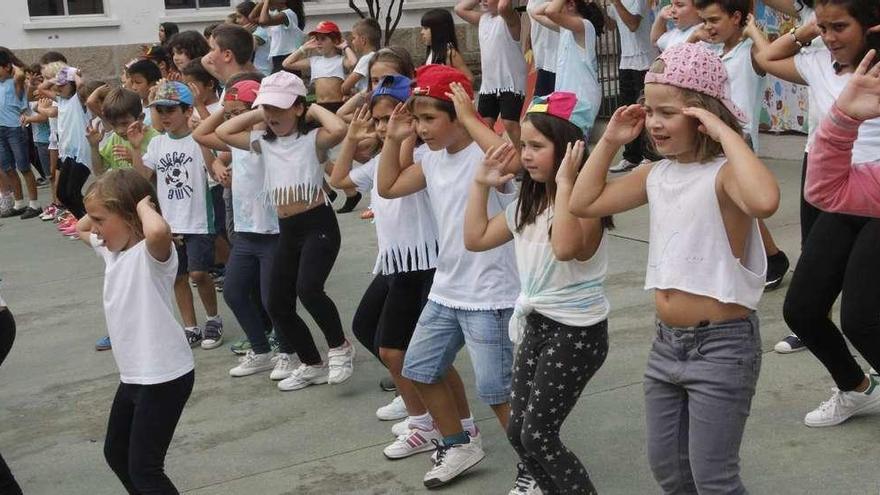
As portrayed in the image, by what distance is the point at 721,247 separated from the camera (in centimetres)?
330

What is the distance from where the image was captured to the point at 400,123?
4723 millimetres

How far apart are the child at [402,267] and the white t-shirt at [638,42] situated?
18.4 ft

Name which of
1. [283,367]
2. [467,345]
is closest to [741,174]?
[467,345]

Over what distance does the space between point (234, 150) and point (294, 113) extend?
2.28ft

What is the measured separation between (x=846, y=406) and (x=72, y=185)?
25.7 ft

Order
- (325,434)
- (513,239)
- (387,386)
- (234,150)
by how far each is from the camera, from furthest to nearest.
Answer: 1. (234,150)
2. (387,386)
3. (325,434)
4. (513,239)

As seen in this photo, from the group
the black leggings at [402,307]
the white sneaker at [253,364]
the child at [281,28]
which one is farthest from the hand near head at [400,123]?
the child at [281,28]

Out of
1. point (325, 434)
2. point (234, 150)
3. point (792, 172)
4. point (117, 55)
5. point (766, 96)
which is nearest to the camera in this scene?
point (325, 434)

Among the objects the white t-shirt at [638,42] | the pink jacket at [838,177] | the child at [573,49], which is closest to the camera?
the pink jacket at [838,177]

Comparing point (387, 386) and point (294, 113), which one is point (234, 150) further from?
point (387, 386)

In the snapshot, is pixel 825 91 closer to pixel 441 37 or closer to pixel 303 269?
pixel 303 269

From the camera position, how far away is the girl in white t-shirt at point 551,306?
3.84 m

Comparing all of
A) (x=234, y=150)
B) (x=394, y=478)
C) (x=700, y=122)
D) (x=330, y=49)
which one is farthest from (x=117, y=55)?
(x=700, y=122)

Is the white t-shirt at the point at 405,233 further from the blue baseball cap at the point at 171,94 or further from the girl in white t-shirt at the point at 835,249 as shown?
the blue baseball cap at the point at 171,94
